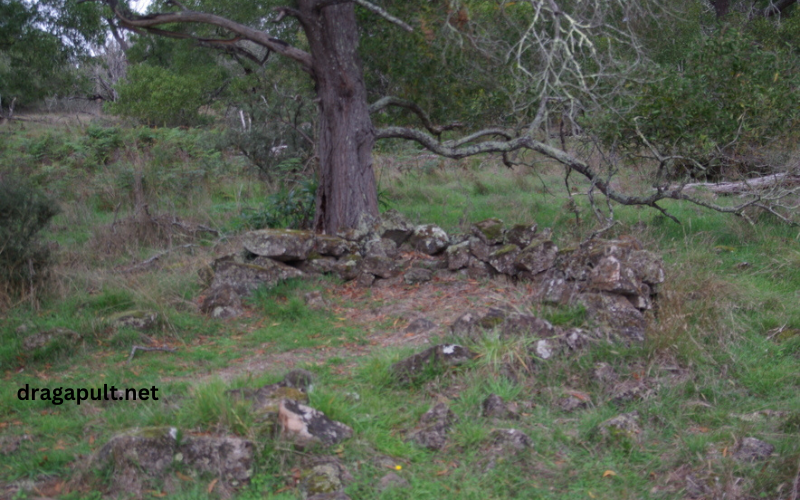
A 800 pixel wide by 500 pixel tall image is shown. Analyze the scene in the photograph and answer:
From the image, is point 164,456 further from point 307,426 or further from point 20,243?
point 20,243

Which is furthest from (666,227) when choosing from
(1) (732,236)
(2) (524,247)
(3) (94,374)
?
(3) (94,374)

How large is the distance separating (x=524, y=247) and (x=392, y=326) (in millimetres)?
2212

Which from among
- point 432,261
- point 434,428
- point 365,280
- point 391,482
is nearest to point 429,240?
point 432,261

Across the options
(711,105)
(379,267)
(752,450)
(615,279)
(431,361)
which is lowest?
(752,450)

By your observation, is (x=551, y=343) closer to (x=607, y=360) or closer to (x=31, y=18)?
(x=607, y=360)

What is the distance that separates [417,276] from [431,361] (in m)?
2.89

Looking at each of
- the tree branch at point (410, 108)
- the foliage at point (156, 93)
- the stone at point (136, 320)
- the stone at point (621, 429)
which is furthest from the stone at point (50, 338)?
the foliage at point (156, 93)

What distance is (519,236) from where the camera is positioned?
8445mm

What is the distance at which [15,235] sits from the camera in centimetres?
773

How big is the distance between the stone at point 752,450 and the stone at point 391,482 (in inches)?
81.2

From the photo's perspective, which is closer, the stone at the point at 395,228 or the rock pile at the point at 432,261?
the rock pile at the point at 432,261

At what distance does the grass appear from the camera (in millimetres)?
4203

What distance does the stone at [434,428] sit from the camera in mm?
4570

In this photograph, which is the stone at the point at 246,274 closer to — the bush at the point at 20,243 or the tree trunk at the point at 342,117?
the tree trunk at the point at 342,117
